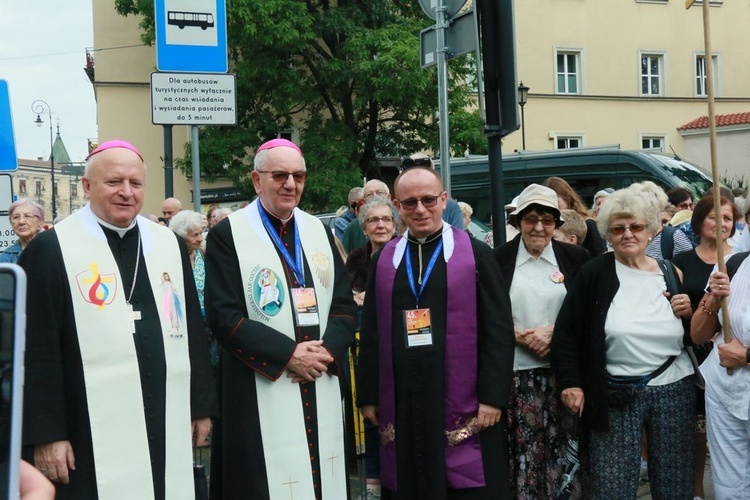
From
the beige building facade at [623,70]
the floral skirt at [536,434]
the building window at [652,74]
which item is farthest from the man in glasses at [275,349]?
the building window at [652,74]

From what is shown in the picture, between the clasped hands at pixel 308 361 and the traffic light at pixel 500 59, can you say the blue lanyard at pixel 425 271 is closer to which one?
the clasped hands at pixel 308 361

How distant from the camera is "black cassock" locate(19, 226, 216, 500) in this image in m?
3.64

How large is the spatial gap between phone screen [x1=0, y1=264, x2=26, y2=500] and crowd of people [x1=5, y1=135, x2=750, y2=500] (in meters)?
1.86

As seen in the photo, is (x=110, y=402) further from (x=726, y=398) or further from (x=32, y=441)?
(x=726, y=398)

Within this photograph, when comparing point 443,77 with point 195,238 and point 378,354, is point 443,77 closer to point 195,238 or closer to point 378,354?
point 378,354

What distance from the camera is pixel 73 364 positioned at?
12.5ft

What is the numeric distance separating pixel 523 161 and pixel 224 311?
616 inches

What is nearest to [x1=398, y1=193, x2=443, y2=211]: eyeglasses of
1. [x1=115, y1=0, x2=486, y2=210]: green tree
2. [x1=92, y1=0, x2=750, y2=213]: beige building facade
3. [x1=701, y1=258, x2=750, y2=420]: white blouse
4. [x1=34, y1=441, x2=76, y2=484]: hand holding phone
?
[x1=701, y1=258, x2=750, y2=420]: white blouse

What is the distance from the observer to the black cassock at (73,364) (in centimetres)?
364

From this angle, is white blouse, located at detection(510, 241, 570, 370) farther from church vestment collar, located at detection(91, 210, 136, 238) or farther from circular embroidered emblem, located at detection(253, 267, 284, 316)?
church vestment collar, located at detection(91, 210, 136, 238)

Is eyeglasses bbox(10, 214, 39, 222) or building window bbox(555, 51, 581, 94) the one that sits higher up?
building window bbox(555, 51, 581, 94)

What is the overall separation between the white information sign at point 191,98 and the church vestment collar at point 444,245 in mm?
2017

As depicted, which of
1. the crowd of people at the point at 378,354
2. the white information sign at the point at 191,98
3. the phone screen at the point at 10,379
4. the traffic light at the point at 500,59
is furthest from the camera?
the white information sign at the point at 191,98

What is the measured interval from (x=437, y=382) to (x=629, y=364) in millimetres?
1046
